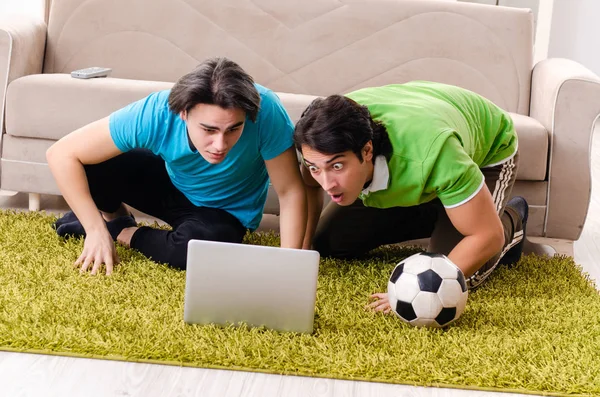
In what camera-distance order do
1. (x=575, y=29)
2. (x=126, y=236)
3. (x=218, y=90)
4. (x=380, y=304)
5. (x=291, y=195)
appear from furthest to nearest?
1. (x=575, y=29)
2. (x=126, y=236)
3. (x=291, y=195)
4. (x=380, y=304)
5. (x=218, y=90)

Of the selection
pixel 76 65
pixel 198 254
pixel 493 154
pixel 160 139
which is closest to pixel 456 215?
pixel 493 154

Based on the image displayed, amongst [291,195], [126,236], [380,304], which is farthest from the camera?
[126,236]

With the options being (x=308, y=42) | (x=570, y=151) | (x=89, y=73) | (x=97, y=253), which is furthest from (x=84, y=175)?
(x=570, y=151)

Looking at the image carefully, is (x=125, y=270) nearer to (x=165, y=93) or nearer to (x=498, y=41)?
(x=165, y=93)

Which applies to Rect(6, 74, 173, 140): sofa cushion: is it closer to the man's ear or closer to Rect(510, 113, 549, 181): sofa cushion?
the man's ear

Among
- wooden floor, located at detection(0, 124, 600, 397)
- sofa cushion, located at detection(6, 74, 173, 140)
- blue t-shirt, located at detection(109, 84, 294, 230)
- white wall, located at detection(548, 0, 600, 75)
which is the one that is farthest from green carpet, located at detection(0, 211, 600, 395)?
white wall, located at detection(548, 0, 600, 75)

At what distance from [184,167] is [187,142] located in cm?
13

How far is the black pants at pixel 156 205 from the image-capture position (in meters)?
2.25

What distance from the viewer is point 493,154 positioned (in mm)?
2258

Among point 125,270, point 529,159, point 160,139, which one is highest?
point 160,139

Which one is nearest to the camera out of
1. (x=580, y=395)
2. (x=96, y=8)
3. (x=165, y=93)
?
(x=580, y=395)

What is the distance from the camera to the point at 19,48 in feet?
9.10

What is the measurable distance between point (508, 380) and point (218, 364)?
2.00 feet

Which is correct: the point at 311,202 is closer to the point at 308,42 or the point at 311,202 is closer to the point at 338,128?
the point at 338,128
